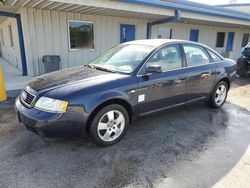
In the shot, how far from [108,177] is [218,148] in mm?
1776

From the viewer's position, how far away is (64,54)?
850 cm

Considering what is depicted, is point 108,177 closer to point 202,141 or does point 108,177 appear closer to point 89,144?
point 89,144

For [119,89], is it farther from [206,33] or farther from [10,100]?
[206,33]

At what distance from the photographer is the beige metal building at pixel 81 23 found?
7.26 meters

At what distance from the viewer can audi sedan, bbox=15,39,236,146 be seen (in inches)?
106

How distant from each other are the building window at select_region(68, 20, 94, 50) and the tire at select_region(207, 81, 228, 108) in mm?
6189

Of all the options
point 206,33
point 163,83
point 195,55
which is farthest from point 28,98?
point 206,33

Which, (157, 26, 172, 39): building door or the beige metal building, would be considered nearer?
the beige metal building

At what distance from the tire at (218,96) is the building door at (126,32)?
628 cm

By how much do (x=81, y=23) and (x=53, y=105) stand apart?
687 centimetres

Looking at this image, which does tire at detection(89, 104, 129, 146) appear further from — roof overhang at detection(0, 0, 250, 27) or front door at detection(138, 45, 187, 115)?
roof overhang at detection(0, 0, 250, 27)

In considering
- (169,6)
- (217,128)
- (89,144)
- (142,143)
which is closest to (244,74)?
(169,6)

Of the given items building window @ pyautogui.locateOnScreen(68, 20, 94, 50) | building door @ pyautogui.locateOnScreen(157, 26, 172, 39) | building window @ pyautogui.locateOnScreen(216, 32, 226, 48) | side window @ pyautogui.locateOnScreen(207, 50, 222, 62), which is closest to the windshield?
side window @ pyautogui.locateOnScreen(207, 50, 222, 62)

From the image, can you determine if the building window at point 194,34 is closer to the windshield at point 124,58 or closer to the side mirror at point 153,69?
the windshield at point 124,58
